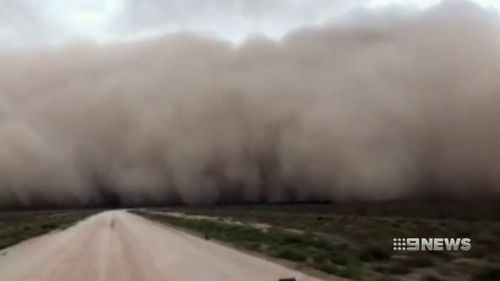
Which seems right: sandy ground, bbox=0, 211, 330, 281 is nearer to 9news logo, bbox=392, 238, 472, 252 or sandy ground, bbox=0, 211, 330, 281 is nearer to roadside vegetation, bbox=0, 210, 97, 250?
9news logo, bbox=392, 238, 472, 252

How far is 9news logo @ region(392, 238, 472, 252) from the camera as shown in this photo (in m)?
17.7

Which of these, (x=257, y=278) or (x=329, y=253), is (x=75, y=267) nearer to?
(x=257, y=278)

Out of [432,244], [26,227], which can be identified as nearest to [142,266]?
[432,244]

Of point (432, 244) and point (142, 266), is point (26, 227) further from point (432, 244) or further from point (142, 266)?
point (432, 244)

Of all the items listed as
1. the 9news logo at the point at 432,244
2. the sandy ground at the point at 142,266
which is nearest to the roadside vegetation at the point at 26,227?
the sandy ground at the point at 142,266

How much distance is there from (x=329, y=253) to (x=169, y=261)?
17.9 ft

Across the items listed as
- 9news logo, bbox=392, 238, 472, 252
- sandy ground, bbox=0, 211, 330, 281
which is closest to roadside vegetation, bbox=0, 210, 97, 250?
sandy ground, bbox=0, 211, 330, 281

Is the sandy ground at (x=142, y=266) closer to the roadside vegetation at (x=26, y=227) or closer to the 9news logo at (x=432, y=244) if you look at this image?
the 9news logo at (x=432, y=244)

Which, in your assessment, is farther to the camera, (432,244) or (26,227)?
(26,227)

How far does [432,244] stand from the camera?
1795 cm

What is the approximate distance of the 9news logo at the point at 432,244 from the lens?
57.9 feet

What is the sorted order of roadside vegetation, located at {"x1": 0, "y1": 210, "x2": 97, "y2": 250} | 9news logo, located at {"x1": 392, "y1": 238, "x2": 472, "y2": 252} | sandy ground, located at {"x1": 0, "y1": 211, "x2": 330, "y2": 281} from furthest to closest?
1. roadside vegetation, located at {"x1": 0, "y1": 210, "x2": 97, "y2": 250}
2. 9news logo, located at {"x1": 392, "y1": 238, "x2": 472, "y2": 252}
3. sandy ground, located at {"x1": 0, "y1": 211, "x2": 330, "y2": 281}

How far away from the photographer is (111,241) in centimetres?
2372

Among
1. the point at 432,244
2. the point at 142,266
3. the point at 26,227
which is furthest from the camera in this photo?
the point at 26,227
